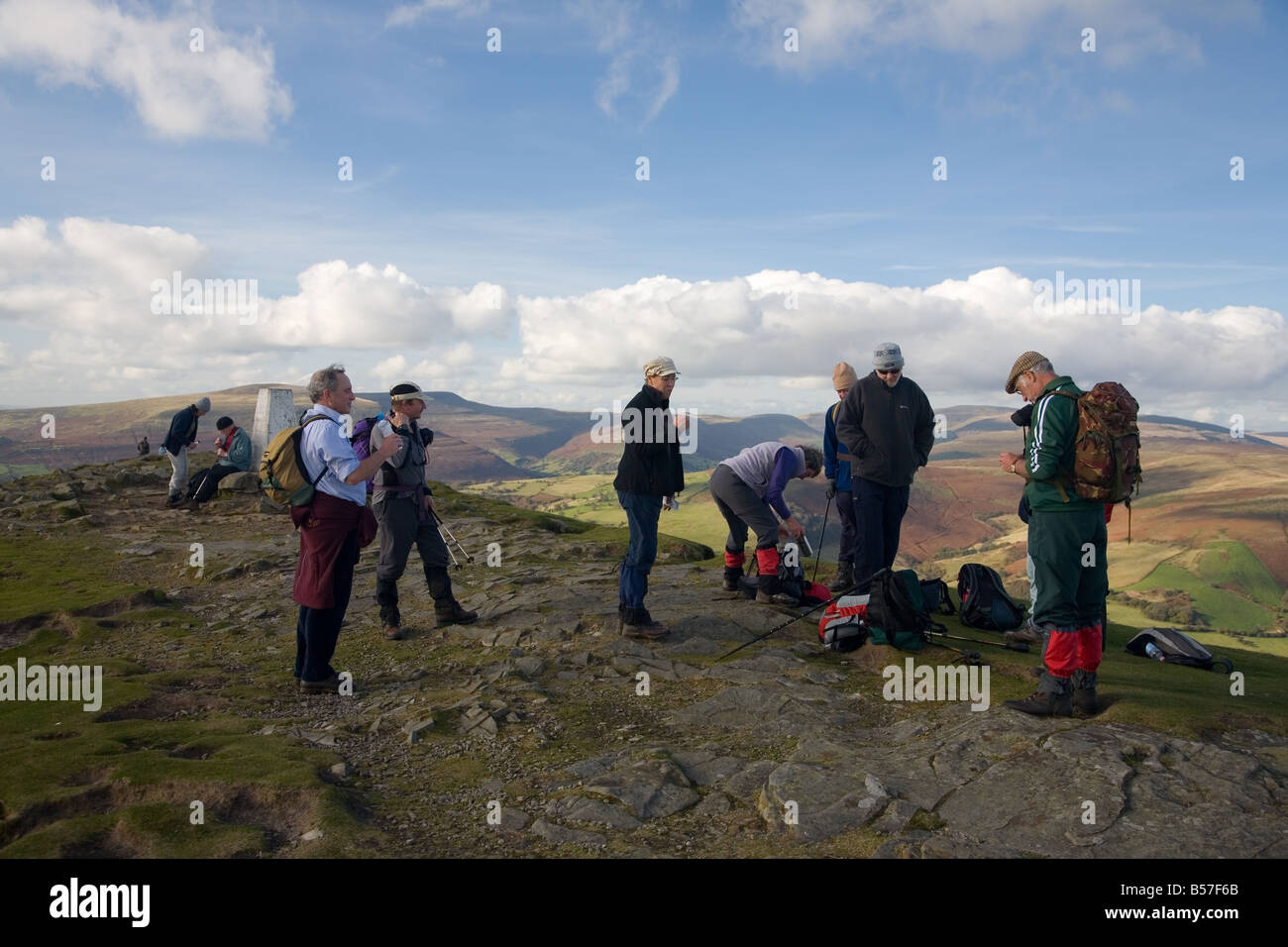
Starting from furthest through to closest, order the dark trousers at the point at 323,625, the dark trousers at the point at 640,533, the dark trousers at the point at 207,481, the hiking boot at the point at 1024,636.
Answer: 1. the dark trousers at the point at 207,481
2. the hiking boot at the point at 1024,636
3. the dark trousers at the point at 640,533
4. the dark trousers at the point at 323,625

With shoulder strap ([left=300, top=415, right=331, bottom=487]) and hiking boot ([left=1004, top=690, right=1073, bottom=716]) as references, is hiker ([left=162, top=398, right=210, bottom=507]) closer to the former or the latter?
shoulder strap ([left=300, top=415, right=331, bottom=487])

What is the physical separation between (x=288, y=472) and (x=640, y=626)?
4518mm

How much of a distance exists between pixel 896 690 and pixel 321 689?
6105mm

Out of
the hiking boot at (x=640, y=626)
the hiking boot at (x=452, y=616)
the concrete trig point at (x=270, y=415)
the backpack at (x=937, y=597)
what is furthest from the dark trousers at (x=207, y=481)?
the backpack at (x=937, y=597)

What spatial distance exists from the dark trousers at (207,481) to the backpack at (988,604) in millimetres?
20605

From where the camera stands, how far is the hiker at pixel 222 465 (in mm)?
22516

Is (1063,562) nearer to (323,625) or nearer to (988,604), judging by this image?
(988,604)

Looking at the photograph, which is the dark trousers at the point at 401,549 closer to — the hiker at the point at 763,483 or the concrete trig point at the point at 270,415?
the hiker at the point at 763,483

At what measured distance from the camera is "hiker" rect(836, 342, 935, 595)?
10117 mm

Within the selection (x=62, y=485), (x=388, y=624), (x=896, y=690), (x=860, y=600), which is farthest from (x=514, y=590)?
(x=62, y=485)

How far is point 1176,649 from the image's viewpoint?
32.0 feet
